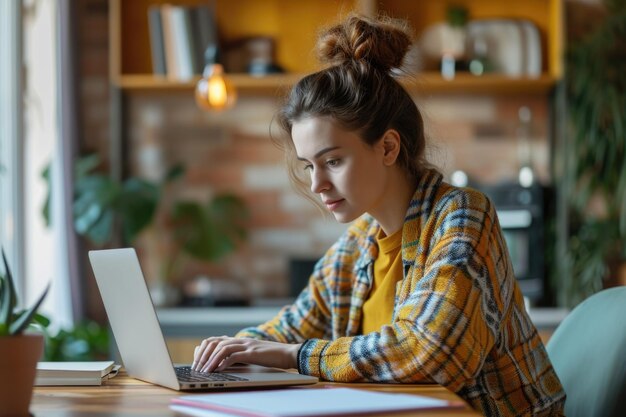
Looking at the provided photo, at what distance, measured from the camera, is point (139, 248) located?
4.25m

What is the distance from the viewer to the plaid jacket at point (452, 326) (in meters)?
1.50

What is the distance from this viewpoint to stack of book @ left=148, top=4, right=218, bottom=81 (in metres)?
4.02

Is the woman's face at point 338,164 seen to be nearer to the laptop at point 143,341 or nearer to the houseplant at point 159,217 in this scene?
the laptop at point 143,341

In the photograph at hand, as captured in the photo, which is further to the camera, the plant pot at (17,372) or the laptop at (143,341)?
the laptop at (143,341)

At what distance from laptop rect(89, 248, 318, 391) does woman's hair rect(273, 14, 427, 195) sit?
1.55 feet

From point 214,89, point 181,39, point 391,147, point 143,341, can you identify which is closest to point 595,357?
point 391,147

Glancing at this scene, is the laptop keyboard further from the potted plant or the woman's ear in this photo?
the woman's ear

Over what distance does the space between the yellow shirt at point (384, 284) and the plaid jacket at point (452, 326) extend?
0.6 inches

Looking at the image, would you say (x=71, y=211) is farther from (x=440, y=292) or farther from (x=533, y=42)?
(x=440, y=292)

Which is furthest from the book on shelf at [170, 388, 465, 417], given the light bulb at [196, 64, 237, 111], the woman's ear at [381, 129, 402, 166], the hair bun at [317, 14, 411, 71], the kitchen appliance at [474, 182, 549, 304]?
the kitchen appliance at [474, 182, 549, 304]

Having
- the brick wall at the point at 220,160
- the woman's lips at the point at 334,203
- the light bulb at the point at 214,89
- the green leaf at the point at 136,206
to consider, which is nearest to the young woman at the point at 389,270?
the woman's lips at the point at 334,203

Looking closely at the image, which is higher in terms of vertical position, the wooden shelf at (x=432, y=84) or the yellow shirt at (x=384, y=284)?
the wooden shelf at (x=432, y=84)

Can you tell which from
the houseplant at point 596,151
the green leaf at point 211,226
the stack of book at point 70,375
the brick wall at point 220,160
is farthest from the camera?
the brick wall at point 220,160

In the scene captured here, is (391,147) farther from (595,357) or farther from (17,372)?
(17,372)
